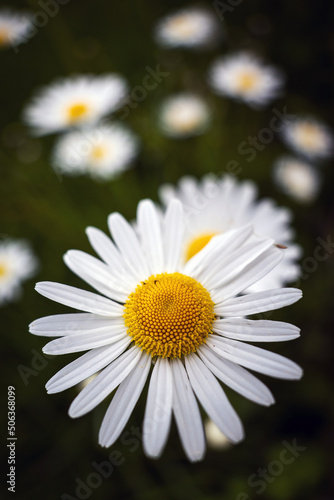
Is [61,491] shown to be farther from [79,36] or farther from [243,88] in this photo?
[79,36]

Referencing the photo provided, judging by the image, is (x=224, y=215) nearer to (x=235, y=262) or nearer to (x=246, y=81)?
(x=235, y=262)

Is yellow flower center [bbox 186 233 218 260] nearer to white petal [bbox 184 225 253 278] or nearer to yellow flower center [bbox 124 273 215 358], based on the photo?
white petal [bbox 184 225 253 278]

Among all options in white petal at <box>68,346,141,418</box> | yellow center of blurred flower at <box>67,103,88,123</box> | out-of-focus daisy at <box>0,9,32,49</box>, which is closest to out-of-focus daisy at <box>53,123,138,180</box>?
yellow center of blurred flower at <box>67,103,88,123</box>

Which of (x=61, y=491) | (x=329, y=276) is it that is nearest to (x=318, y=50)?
(x=329, y=276)

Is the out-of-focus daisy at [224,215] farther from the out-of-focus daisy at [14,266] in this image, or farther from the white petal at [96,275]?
the out-of-focus daisy at [14,266]

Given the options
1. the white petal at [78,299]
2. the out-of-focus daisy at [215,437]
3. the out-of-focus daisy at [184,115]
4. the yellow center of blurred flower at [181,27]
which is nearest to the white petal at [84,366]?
the white petal at [78,299]

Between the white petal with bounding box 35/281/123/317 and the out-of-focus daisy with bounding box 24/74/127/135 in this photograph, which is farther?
the out-of-focus daisy with bounding box 24/74/127/135

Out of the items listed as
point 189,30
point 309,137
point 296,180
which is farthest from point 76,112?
point 309,137
